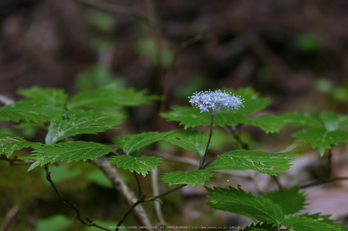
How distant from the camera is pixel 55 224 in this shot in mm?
1932

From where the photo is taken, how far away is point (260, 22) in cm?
620

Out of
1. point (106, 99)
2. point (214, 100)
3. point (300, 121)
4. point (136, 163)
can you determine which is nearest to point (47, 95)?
point (106, 99)

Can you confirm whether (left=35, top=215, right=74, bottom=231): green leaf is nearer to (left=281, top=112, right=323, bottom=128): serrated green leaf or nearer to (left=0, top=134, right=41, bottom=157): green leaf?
(left=0, top=134, right=41, bottom=157): green leaf

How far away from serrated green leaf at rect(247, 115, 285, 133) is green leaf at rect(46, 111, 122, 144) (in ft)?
2.02

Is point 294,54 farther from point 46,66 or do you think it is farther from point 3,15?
point 3,15

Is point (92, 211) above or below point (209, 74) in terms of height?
below

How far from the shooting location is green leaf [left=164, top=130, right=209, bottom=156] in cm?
119

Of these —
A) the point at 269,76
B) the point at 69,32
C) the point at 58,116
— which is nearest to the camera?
the point at 58,116

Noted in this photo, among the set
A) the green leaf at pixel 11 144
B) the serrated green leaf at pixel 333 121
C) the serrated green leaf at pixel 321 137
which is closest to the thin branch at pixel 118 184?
the green leaf at pixel 11 144

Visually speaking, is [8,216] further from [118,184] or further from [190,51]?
[190,51]

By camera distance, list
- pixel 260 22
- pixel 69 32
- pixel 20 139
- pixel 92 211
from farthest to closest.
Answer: pixel 69 32
pixel 260 22
pixel 92 211
pixel 20 139

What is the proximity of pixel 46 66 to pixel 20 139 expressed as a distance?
555cm

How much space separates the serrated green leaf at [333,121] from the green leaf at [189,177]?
0.83m

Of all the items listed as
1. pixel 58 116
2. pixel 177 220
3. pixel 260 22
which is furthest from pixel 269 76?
pixel 58 116
